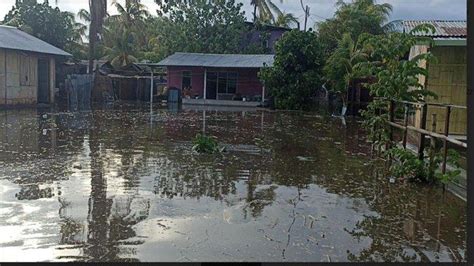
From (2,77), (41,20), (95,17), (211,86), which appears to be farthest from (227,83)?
(2,77)

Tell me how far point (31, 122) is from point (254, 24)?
1537cm

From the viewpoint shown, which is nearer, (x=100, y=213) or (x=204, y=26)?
(x=100, y=213)

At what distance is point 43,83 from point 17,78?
87.4 inches

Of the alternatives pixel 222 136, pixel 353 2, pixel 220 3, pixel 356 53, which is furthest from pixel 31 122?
pixel 353 2

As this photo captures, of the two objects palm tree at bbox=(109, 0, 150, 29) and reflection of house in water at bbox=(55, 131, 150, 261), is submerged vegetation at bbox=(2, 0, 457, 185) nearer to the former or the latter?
palm tree at bbox=(109, 0, 150, 29)

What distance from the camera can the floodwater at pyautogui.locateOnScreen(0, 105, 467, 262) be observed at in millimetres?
3104

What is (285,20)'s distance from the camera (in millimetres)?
27906

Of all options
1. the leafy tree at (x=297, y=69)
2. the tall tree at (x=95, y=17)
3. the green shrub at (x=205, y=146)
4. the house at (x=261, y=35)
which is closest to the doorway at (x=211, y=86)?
the house at (x=261, y=35)

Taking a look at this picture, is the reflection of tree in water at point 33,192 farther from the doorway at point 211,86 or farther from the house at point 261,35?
the house at point 261,35

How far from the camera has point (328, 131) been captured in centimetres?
1095

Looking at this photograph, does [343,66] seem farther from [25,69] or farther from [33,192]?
[33,192]

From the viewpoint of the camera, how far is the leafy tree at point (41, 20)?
67.7ft

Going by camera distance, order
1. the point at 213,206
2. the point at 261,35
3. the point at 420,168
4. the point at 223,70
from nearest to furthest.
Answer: the point at 213,206 → the point at 420,168 → the point at 223,70 → the point at 261,35

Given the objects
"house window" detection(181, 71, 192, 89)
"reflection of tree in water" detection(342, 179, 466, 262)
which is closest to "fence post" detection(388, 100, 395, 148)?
"reflection of tree in water" detection(342, 179, 466, 262)
